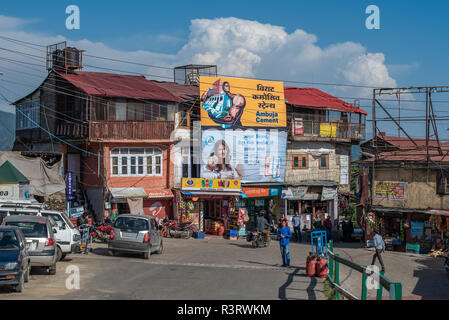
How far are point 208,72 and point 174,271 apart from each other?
87.9 feet

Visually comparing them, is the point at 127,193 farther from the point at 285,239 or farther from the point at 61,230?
the point at 285,239

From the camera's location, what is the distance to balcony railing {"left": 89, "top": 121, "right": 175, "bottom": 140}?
32.0 meters

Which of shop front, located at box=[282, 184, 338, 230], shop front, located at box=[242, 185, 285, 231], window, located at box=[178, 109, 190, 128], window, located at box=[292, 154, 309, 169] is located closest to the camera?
window, located at box=[178, 109, 190, 128]

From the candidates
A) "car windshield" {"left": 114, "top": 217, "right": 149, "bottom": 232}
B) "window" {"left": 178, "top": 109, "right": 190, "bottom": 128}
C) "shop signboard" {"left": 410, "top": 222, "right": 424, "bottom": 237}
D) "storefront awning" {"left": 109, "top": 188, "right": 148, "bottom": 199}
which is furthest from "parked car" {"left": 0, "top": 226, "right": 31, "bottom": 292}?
"window" {"left": 178, "top": 109, "right": 190, "bottom": 128}

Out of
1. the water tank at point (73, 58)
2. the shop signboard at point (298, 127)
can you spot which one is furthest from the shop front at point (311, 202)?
the water tank at point (73, 58)

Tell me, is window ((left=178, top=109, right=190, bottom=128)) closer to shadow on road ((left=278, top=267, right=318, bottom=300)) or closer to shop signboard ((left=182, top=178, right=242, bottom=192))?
shop signboard ((left=182, top=178, right=242, bottom=192))

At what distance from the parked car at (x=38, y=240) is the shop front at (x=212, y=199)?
17.3 m

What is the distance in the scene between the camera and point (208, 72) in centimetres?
4266

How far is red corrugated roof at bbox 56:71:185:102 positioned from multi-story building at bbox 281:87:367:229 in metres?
9.79

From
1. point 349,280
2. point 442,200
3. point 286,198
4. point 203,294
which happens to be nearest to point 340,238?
point 286,198

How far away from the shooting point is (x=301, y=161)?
1551 inches

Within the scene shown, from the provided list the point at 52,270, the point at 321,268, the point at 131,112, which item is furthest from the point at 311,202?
the point at 52,270

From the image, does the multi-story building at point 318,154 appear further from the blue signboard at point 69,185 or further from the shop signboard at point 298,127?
the blue signboard at point 69,185
